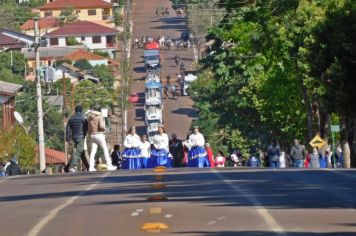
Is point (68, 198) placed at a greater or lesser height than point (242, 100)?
lesser

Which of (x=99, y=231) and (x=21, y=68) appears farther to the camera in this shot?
(x=21, y=68)

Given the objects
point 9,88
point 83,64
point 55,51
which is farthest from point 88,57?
point 9,88

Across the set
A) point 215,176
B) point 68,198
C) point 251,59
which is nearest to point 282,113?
point 251,59

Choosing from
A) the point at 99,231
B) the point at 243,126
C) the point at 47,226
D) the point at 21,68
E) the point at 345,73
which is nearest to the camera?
the point at 99,231

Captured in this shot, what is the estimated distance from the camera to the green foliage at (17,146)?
92500 mm

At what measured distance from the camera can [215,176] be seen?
33656 millimetres

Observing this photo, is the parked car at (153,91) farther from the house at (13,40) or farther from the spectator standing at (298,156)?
the spectator standing at (298,156)

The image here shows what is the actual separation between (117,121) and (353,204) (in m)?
116

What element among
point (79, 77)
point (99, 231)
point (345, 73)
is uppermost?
point (79, 77)

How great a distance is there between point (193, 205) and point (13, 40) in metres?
160

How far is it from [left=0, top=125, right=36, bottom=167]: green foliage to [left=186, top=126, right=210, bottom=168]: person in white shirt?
42.7m

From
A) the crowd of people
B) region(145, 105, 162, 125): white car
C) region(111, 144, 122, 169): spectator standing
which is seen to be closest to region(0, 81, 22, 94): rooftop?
region(145, 105, 162, 125): white car

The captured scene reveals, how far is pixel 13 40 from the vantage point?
18262 cm

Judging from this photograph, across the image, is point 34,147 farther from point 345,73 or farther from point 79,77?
point 79,77
